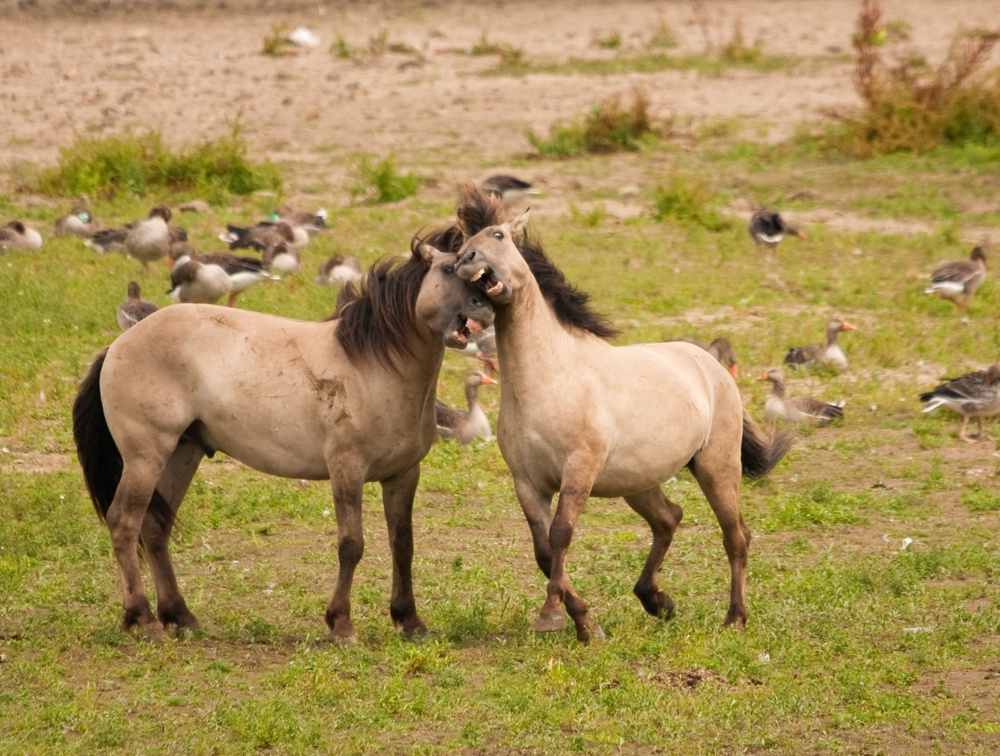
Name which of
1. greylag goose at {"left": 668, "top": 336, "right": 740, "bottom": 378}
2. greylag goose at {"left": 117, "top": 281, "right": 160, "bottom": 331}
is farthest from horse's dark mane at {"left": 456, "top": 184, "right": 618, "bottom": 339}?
greylag goose at {"left": 117, "top": 281, "right": 160, "bottom": 331}

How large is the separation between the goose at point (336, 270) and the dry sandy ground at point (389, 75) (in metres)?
4.67

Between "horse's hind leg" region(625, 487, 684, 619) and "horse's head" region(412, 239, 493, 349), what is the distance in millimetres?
1323

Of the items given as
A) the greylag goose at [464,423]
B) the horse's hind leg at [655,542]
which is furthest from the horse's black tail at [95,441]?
the greylag goose at [464,423]

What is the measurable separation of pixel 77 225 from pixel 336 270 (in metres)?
3.45

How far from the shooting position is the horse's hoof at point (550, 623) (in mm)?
6695

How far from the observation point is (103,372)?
7.10m

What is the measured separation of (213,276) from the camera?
45.0 feet

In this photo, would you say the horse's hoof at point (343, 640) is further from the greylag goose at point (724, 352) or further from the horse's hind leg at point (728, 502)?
the greylag goose at point (724, 352)

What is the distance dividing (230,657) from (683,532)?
3.30m

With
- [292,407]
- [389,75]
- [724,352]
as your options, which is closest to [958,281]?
[724,352]

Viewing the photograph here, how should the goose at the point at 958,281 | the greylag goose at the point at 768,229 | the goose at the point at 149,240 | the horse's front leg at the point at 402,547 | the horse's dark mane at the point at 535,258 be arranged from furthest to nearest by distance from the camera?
the greylag goose at the point at 768,229 → the goose at the point at 149,240 → the goose at the point at 958,281 → the horse's front leg at the point at 402,547 → the horse's dark mane at the point at 535,258

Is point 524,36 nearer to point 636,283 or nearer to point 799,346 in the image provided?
point 636,283

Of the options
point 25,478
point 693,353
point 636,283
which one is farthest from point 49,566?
point 636,283

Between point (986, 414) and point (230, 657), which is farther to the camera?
point (986, 414)
